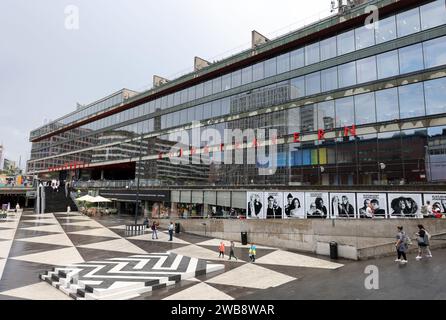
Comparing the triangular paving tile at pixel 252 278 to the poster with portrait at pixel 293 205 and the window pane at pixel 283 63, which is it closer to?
the poster with portrait at pixel 293 205

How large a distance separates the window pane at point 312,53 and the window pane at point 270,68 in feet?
13.5

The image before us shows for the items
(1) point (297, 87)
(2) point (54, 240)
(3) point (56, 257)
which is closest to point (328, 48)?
(1) point (297, 87)

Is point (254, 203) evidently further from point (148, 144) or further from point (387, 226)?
point (148, 144)

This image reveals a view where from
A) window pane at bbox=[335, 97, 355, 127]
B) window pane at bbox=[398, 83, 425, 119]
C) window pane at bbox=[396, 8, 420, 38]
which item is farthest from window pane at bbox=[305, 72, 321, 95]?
window pane at bbox=[396, 8, 420, 38]

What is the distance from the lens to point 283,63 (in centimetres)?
3491

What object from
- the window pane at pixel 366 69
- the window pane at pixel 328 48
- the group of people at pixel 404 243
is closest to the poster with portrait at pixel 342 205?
the group of people at pixel 404 243

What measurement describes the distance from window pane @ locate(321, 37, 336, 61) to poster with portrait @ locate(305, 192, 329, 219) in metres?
15.0

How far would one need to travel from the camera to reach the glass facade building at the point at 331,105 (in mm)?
24859

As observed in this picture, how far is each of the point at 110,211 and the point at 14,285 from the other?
39.2 meters

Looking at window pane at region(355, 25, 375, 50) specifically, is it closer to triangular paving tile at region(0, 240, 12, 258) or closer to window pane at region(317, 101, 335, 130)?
window pane at region(317, 101, 335, 130)

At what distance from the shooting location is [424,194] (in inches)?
816

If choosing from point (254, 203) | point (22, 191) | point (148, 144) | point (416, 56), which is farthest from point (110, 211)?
point (416, 56)

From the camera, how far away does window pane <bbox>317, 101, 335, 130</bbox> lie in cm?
2995
